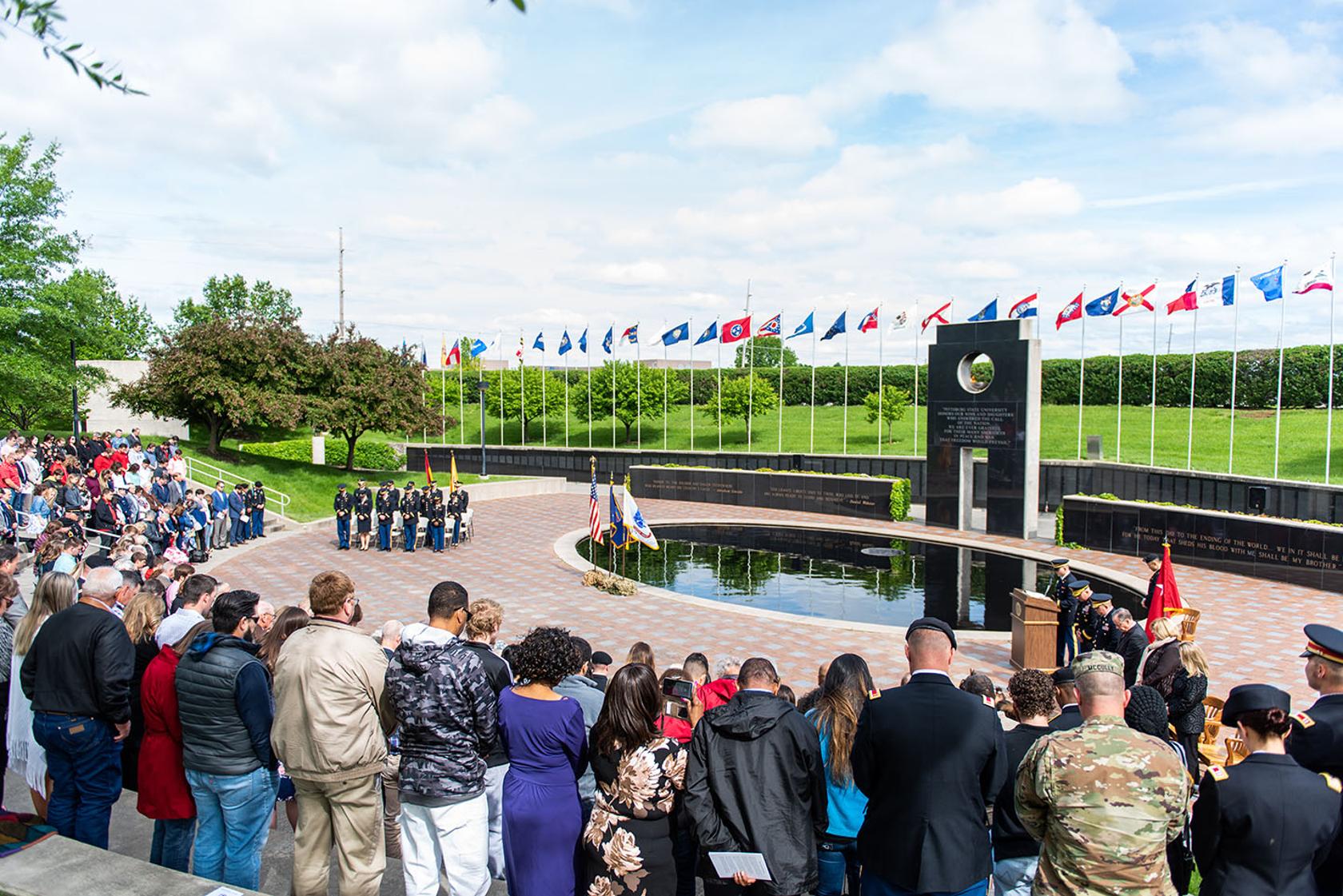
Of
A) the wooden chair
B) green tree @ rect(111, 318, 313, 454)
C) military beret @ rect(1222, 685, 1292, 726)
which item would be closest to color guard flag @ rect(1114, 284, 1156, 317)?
the wooden chair

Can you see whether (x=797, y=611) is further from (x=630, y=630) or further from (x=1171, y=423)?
(x=1171, y=423)

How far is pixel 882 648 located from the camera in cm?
1220

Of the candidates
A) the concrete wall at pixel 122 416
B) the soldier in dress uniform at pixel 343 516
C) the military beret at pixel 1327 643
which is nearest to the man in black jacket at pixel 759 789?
the military beret at pixel 1327 643

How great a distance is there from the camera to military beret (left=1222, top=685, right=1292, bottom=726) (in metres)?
3.46

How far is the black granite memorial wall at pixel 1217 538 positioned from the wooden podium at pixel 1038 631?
29.4ft

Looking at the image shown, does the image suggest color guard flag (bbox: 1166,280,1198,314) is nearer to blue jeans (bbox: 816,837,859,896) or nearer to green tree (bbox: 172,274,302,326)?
blue jeans (bbox: 816,837,859,896)

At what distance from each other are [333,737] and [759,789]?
6.69 feet

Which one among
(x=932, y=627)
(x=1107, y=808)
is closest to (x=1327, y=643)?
(x=1107, y=808)

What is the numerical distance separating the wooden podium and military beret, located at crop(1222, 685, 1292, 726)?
309 inches

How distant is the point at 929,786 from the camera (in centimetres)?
358

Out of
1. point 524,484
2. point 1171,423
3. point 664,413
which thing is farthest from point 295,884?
point 1171,423

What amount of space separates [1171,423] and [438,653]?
1841 inches

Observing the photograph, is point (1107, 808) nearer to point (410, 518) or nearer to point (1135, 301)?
point (410, 518)

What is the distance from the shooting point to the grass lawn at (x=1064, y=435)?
3475 cm
